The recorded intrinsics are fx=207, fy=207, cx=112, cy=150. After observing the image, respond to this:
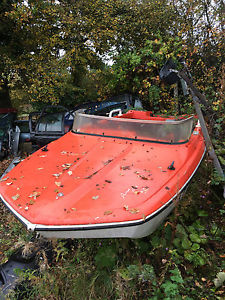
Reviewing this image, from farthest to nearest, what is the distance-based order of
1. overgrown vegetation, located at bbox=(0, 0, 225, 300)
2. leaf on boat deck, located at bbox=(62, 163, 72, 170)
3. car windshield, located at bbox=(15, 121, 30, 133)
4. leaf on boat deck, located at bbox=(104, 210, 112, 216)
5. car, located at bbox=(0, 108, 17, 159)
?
1. car windshield, located at bbox=(15, 121, 30, 133)
2. car, located at bbox=(0, 108, 17, 159)
3. leaf on boat deck, located at bbox=(62, 163, 72, 170)
4. overgrown vegetation, located at bbox=(0, 0, 225, 300)
5. leaf on boat deck, located at bbox=(104, 210, 112, 216)

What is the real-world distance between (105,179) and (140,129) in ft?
3.67

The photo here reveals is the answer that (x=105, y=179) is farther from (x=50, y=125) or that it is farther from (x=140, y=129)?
(x=50, y=125)

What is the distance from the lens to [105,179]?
2.46 meters

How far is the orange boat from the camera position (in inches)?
76.7

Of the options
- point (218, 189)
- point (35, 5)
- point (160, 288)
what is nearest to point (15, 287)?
point (160, 288)

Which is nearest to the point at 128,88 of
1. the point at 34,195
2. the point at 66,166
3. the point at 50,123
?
the point at 50,123

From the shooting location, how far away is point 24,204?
222 cm

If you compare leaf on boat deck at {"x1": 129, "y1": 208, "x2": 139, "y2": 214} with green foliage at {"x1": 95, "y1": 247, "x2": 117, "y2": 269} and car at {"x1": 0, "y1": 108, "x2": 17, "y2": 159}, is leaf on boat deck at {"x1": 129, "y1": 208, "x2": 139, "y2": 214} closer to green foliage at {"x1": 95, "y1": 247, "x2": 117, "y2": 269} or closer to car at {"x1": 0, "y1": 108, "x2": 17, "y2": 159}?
green foliage at {"x1": 95, "y1": 247, "x2": 117, "y2": 269}

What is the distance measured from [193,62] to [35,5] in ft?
17.2

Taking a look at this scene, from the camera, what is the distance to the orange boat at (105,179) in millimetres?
1947

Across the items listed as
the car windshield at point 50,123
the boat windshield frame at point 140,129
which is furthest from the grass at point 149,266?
the car windshield at point 50,123

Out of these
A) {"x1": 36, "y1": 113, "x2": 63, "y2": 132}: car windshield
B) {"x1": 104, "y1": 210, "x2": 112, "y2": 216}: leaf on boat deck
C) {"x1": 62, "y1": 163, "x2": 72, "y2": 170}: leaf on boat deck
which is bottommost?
{"x1": 104, "y1": 210, "x2": 112, "y2": 216}: leaf on boat deck

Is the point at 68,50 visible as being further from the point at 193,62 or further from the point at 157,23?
the point at 193,62

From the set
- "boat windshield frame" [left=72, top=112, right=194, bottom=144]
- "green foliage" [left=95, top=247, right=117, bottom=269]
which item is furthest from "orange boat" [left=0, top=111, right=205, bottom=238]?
"green foliage" [left=95, top=247, right=117, bottom=269]
